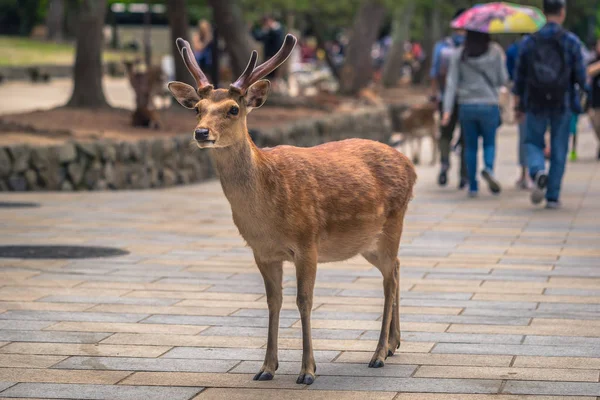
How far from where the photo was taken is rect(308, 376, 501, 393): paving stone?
5.82 metres

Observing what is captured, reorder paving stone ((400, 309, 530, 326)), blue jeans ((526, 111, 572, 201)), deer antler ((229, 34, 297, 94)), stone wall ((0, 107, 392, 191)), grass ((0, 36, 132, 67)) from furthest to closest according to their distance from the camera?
grass ((0, 36, 132, 67))
stone wall ((0, 107, 392, 191))
blue jeans ((526, 111, 572, 201))
paving stone ((400, 309, 530, 326))
deer antler ((229, 34, 297, 94))

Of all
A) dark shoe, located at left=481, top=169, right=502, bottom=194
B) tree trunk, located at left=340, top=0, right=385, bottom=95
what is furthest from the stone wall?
tree trunk, located at left=340, top=0, right=385, bottom=95

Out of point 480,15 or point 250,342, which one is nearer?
point 250,342

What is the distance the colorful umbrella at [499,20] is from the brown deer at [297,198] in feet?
24.1

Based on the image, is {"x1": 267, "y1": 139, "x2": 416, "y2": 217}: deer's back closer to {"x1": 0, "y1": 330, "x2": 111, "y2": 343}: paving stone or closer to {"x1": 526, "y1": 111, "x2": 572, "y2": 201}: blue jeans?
{"x1": 0, "y1": 330, "x2": 111, "y2": 343}: paving stone

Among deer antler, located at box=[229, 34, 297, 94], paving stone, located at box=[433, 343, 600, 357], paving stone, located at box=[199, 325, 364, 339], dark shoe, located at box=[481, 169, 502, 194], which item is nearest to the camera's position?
deer antler, located at box=[229, 34, 297, 94]

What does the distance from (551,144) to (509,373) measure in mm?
6750

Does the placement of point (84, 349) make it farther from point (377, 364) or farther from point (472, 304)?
point (472, 304)

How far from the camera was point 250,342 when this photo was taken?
6.94 m

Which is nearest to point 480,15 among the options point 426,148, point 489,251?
point 489,251

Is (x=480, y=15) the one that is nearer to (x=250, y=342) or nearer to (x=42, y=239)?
(x=42, y=239)

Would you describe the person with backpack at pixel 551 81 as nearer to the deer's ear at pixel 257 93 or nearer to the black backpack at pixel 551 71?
the black backpack at pixel 551 71

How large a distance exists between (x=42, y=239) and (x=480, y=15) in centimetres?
590

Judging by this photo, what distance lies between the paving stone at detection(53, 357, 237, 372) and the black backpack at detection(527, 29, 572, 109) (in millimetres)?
6821
